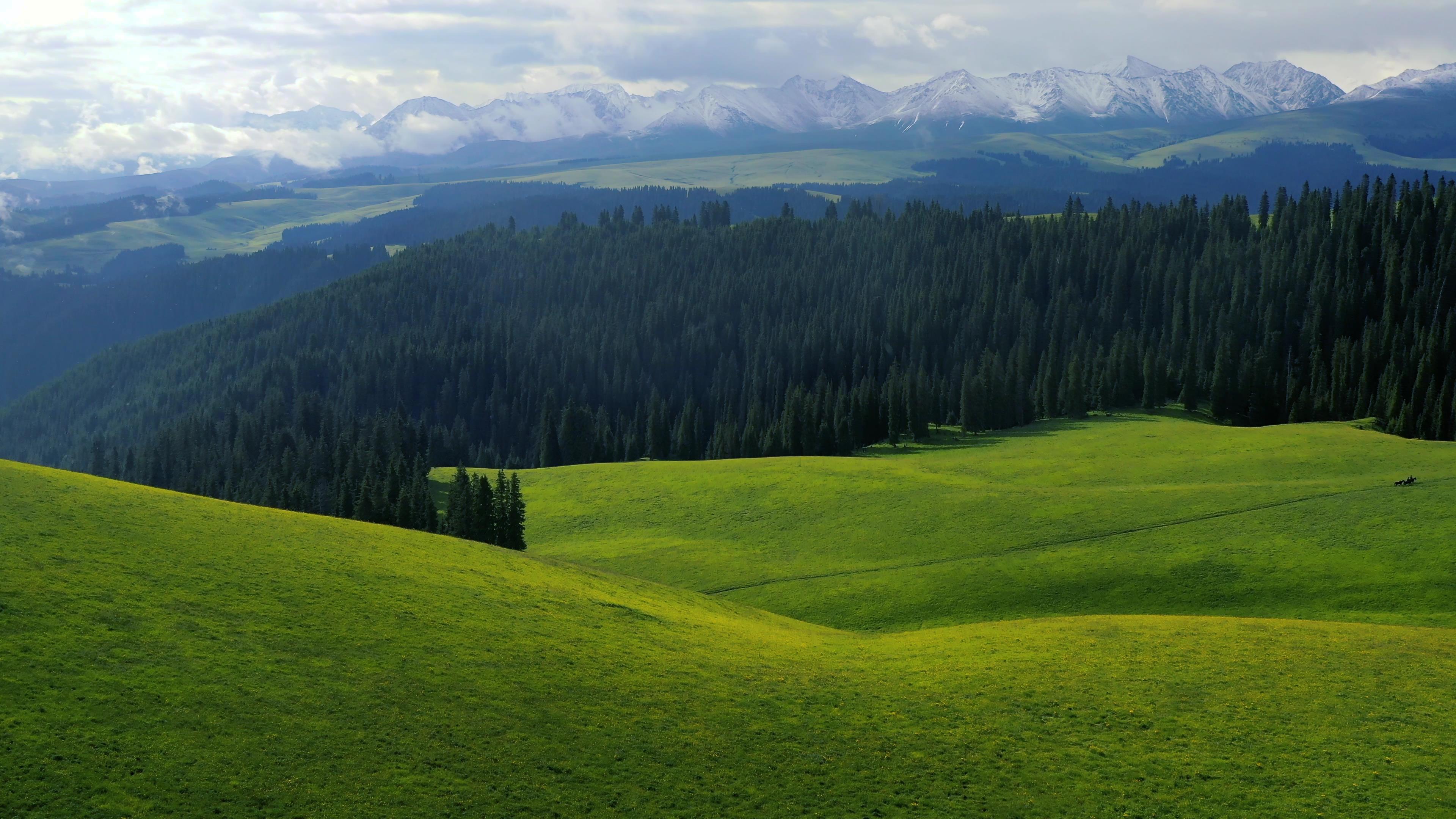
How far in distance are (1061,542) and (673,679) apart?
45782 mm

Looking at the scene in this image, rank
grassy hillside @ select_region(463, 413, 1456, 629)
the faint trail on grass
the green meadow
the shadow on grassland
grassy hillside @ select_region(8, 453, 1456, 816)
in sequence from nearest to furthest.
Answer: grassy hillside @ select_region(8, 453, 1456, 816)
the green meadow
grassy hillside @ select_region(463, 413, 1456, 629)
the faint trail on grass
the shadow on grassland

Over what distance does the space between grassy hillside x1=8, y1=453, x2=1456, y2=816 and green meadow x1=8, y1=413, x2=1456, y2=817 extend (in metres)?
0.13

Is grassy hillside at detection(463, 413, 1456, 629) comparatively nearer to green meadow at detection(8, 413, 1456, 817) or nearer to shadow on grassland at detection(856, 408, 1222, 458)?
green meadow at detection(8, 413, 1456, 817)

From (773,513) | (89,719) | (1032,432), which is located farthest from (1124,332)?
(89,719)

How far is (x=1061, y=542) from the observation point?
76.1m

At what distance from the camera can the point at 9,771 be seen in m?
26.7

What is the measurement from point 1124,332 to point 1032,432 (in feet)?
171

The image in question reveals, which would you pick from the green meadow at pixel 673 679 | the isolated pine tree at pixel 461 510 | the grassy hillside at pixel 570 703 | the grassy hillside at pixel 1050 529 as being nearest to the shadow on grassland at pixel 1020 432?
the grassy hillside at pixel 1050 529

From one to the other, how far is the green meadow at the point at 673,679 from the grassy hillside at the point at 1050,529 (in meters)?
0.50

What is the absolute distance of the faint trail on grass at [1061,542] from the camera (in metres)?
74.9

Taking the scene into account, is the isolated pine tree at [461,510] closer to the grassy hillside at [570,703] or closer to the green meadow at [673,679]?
the green meadow at [673,679]

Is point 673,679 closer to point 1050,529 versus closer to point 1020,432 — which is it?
point 1050,529

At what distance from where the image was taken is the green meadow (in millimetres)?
30172

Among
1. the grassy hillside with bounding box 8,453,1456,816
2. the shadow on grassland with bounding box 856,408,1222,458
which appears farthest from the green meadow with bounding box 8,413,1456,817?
the shadow on grassland with bounding box 856,408,1222,458
